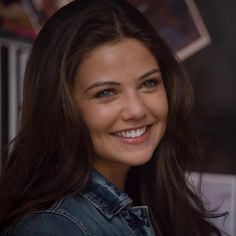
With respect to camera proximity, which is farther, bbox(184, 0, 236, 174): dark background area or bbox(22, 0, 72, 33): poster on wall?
bbox(22, 0, 72, 33): poster on wall

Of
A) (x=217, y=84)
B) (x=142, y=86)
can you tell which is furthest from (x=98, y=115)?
(x=217, y=84)

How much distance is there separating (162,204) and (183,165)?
0.14 meters

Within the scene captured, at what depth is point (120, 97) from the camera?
130 centimetres

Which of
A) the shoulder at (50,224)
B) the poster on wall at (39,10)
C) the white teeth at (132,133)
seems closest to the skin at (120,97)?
the white teeth at (132,133)

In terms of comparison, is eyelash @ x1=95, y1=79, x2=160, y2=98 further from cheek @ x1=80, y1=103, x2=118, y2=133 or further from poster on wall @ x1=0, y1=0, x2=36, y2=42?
poster on wall @ x1=0, y1=0, x2=36, y2=42

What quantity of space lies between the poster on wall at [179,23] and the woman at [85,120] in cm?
40

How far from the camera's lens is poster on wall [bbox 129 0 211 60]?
1795 mm

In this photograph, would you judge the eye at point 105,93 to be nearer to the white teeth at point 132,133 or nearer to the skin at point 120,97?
the skin at point 120,97

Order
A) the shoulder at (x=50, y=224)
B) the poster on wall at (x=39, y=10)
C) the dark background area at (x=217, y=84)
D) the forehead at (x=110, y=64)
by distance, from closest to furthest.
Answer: the shoulder at (x=50, y=224) < the forehead at (x=110, y=64) < the dark background area at (x=217, y=84) < the poster on wall at (x=39, y=10)

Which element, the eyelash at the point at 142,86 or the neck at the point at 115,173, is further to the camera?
the neck at the point at 115,173

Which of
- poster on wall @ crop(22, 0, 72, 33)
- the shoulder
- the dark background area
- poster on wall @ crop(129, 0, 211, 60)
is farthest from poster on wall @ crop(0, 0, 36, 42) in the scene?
the shoulder

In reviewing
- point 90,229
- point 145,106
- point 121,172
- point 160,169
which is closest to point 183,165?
point 160,169

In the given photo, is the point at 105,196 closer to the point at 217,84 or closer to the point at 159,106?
the point at 159,106

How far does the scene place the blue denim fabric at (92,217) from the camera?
118cm
